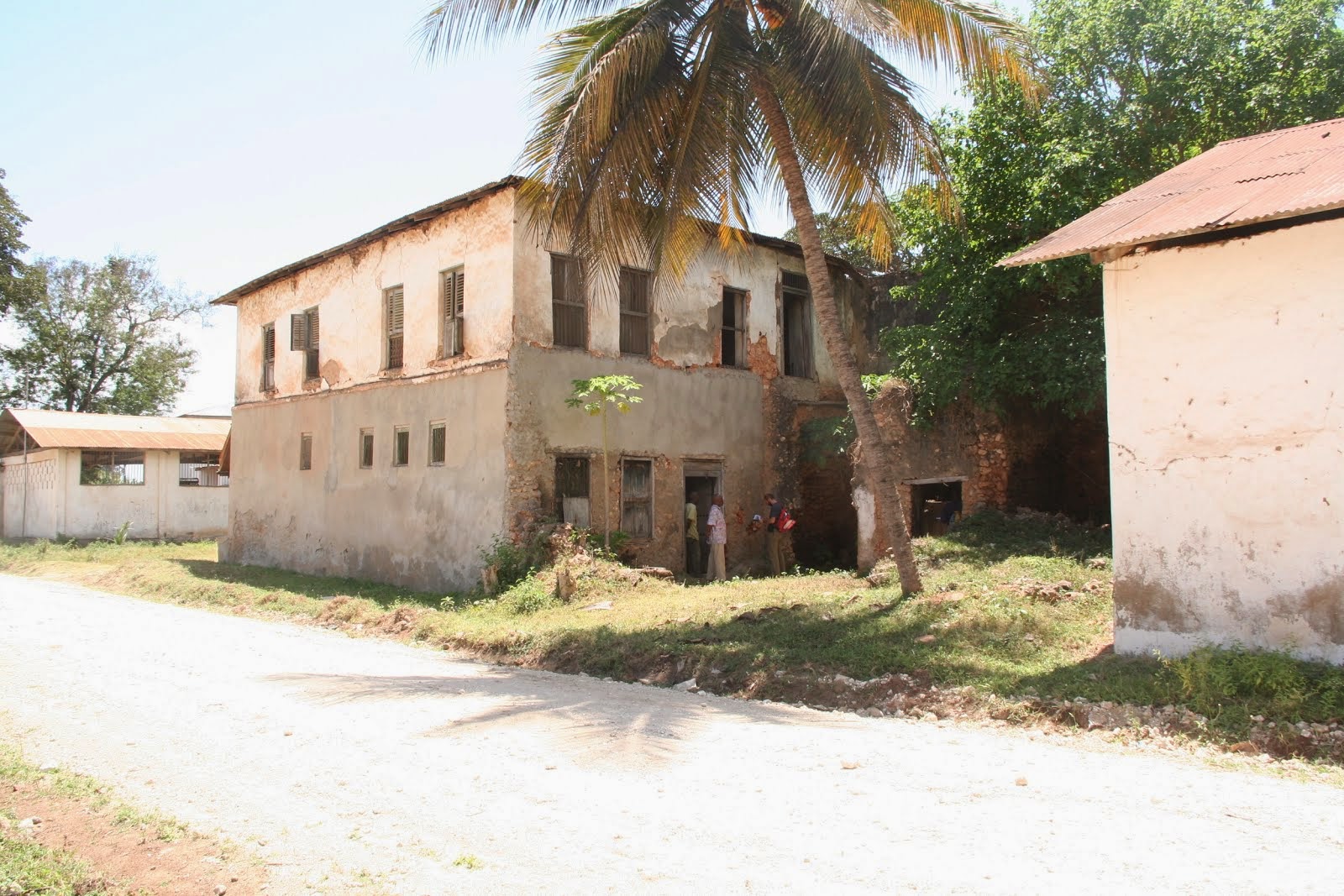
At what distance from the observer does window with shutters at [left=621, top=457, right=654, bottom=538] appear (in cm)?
1697

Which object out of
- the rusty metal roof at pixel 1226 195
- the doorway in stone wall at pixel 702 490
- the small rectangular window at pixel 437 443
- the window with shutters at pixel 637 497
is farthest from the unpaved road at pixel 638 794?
the doorway in stone wall at pixel 702 490

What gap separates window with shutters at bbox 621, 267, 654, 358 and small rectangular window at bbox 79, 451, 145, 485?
22343mm

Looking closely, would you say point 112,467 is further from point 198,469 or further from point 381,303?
point 381,303

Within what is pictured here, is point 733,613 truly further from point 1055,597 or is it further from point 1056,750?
point 1056,750

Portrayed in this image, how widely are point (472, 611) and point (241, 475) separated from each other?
1212 centimetres

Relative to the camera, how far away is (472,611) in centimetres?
1398

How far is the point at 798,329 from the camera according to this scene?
20172mm

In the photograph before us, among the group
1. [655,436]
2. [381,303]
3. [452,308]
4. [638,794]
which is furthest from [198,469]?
[638,794]

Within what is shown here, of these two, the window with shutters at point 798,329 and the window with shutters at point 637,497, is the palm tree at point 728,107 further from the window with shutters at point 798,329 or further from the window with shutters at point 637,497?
the window with shutters at point 798,329

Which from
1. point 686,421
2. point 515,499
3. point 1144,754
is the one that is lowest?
point 1144,754

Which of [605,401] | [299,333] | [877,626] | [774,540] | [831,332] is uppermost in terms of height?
[299,333]

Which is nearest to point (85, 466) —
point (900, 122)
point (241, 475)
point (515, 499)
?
point (241, 475)

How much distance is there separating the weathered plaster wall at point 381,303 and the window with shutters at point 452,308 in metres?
0.11

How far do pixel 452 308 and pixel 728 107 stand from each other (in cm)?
753
